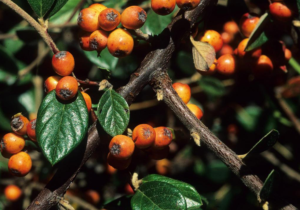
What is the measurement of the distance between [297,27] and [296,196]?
4.36ft

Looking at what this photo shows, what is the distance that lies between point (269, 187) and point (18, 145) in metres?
1.13

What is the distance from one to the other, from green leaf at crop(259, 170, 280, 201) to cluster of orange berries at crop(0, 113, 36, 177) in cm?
102

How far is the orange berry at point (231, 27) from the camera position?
82.5 inches

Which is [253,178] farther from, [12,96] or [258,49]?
[12,96]

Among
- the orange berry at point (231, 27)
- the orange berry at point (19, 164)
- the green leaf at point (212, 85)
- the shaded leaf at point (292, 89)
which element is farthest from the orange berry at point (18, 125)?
the shaded leaf at point (292, 89)

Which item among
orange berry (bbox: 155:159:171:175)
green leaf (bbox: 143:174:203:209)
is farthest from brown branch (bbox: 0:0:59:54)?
orange berry (bbox: 155:159:171:175)

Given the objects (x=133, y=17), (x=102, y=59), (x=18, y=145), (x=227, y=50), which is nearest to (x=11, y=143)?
(x=18, y=145)

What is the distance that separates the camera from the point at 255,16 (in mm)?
1887

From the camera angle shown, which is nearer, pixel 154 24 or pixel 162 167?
pixel 154 24

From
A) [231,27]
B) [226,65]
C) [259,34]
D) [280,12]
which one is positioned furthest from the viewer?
[231,27]

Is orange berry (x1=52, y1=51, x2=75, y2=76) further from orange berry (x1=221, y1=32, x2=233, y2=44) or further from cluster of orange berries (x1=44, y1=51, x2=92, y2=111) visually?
orange berry (x1=221, y1=32, x2=233, y2=44)

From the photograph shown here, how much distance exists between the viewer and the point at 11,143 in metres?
1.56

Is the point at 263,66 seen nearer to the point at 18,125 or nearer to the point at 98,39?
the point at 98,39

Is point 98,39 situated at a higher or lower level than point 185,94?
higher
